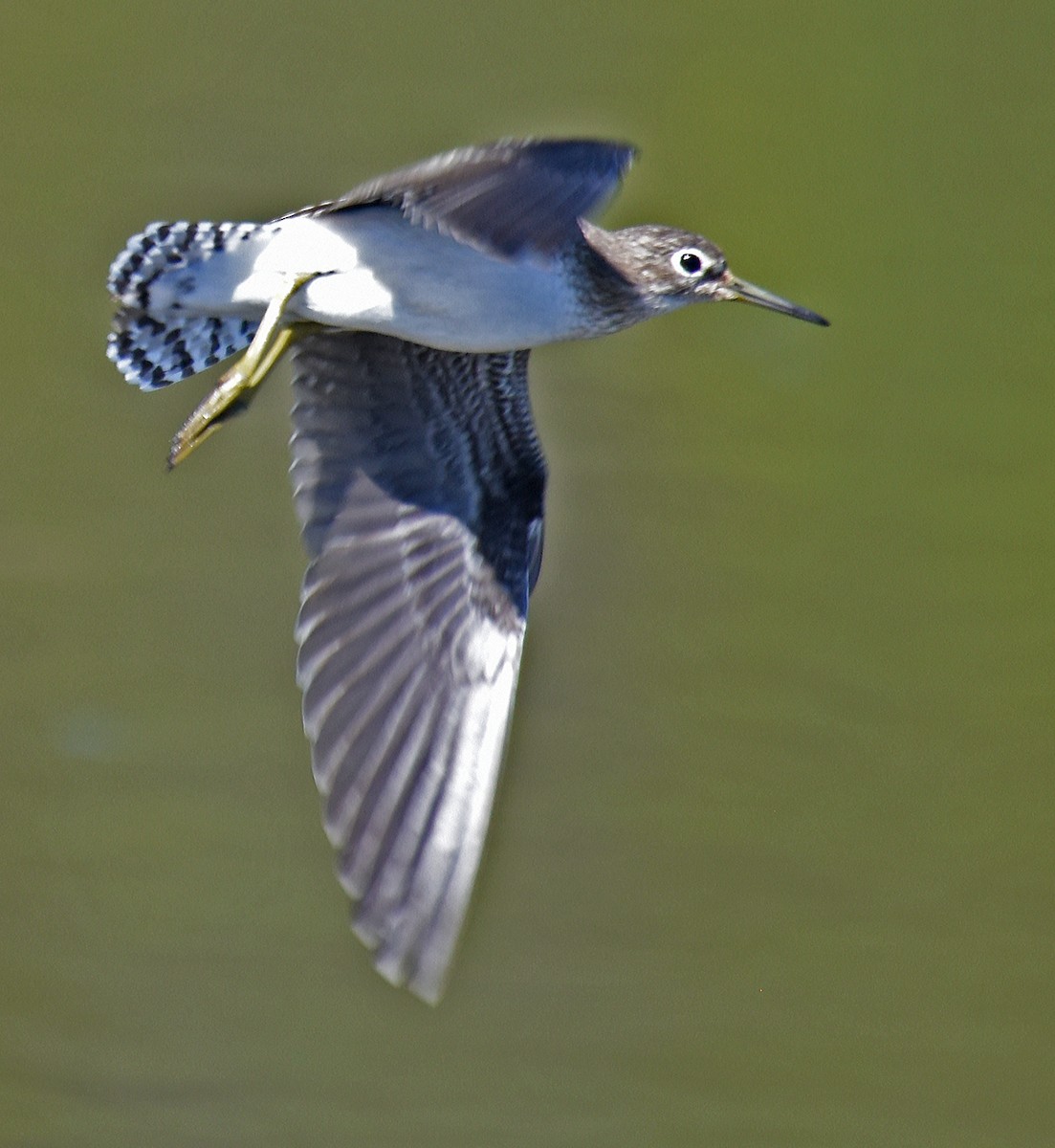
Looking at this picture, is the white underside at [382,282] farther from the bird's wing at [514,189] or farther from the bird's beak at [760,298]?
the bird's beak at [760,298]

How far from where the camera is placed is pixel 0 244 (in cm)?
492

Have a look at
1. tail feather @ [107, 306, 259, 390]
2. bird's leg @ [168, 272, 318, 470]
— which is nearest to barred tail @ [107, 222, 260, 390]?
tail feather @ [107, 306, 259, 390]

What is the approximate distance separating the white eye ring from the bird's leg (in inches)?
29.3

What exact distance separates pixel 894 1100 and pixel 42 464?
7.61ft

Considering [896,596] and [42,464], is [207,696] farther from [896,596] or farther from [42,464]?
[896,596]

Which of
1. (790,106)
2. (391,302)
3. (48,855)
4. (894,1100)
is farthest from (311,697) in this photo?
(790,106)

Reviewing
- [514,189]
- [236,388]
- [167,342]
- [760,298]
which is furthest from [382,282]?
[760,298]

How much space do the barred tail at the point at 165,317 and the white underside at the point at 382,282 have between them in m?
0.02

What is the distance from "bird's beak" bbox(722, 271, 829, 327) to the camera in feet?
13.6

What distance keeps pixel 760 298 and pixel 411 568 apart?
0.90 meters

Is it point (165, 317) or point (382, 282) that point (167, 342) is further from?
point (382, 282)

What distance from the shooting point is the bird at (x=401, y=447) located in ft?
11.9

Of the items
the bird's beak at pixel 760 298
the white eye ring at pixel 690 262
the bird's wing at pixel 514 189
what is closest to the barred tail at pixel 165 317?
the bird's wing at pixel 514 189

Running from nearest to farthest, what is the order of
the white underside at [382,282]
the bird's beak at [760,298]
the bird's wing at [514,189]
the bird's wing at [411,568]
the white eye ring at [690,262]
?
the bird's wing at [514,189] < the white underside at [382,282] < the bird's wing at [411,568] < the white eye ring at [690,262] < the bird's beak at [760,298]
